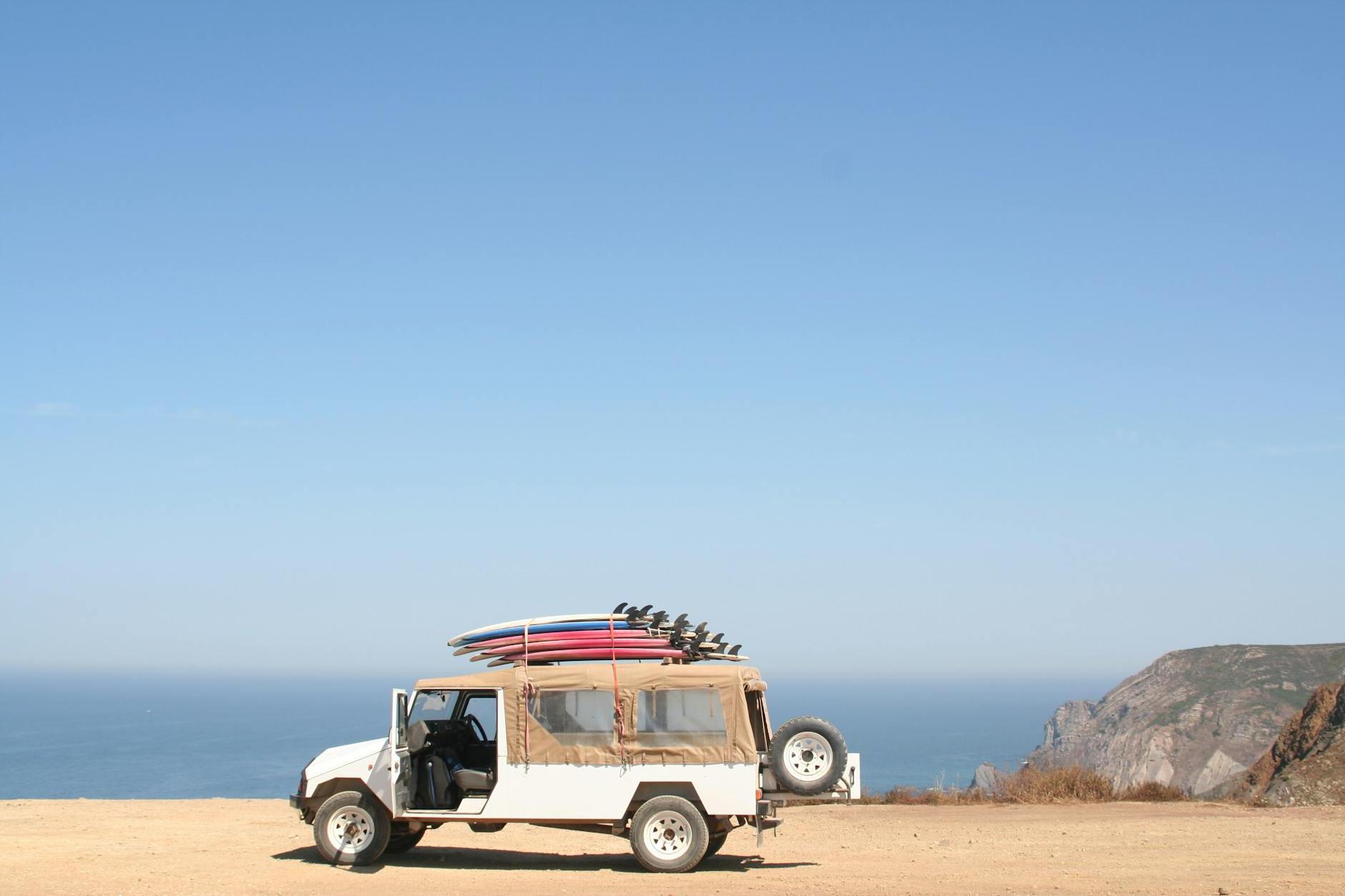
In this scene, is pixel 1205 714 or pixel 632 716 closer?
pixel 632 716

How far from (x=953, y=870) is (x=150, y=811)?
43.7ft

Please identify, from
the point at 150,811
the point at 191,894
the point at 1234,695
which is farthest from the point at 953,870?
the point at 1234,695

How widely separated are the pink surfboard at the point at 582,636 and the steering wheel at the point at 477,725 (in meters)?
1.06

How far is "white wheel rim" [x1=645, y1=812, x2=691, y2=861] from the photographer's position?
1356 centimetres

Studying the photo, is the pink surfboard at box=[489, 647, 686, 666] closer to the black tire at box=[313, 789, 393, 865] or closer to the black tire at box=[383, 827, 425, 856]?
the black tire at box=[313, 789, 393, 865]

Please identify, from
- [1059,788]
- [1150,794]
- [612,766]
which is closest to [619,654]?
[612,766]

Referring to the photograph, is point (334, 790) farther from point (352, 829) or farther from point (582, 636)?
point (582, 636)

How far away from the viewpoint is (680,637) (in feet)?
46.5

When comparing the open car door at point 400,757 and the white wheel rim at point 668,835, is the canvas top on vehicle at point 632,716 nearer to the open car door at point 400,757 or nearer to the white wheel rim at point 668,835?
the white wheel rim at point 668,835

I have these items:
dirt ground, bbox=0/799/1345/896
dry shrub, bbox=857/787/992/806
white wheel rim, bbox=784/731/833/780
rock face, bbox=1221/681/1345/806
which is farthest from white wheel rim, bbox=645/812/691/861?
rock face, bbox=1221/681/1345/806

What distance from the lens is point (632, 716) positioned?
45.0 ft

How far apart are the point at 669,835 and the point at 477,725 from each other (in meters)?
2.77

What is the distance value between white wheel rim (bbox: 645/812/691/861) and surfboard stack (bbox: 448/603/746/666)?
1734 mm

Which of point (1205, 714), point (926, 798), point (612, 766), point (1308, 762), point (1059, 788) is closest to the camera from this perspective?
point (612, 766)
